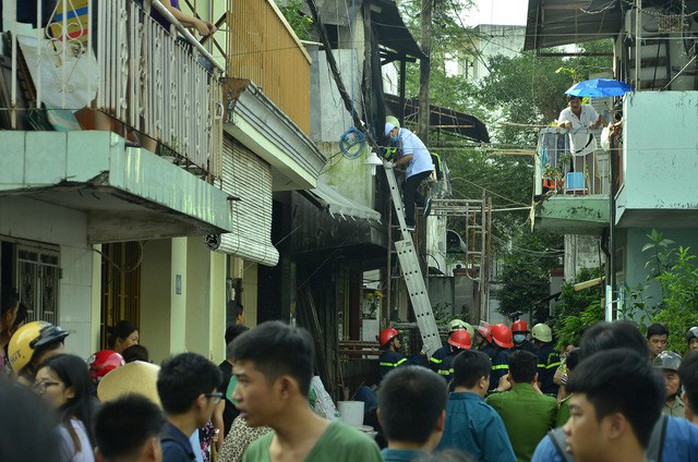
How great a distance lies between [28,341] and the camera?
6266 millimetres

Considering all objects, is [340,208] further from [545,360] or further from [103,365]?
[103,365]

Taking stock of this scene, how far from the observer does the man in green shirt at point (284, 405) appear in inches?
155

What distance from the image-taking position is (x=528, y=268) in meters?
40.7

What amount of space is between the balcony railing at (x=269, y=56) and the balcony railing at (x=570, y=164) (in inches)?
191

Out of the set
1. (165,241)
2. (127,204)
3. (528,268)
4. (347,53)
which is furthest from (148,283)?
(528,268)

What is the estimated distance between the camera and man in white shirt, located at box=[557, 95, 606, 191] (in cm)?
1947

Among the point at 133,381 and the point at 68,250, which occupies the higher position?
the point at 68,250

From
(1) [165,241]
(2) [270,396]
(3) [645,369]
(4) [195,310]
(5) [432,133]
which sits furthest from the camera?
(5) [432,133]

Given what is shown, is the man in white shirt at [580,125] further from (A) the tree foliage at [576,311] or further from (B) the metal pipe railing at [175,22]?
(B) the metal pipe railing at [175,22]

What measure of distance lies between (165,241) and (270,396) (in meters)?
8.25

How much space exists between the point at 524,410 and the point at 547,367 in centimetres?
724

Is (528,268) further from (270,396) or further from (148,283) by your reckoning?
(270,396)

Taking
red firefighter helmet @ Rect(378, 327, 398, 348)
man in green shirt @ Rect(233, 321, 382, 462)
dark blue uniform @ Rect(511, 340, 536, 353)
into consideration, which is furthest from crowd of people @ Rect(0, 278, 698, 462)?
red firefighter helmet @ Rect(378, 327, 398, 348)

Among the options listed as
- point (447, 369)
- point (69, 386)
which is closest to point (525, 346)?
point (447, 369)
